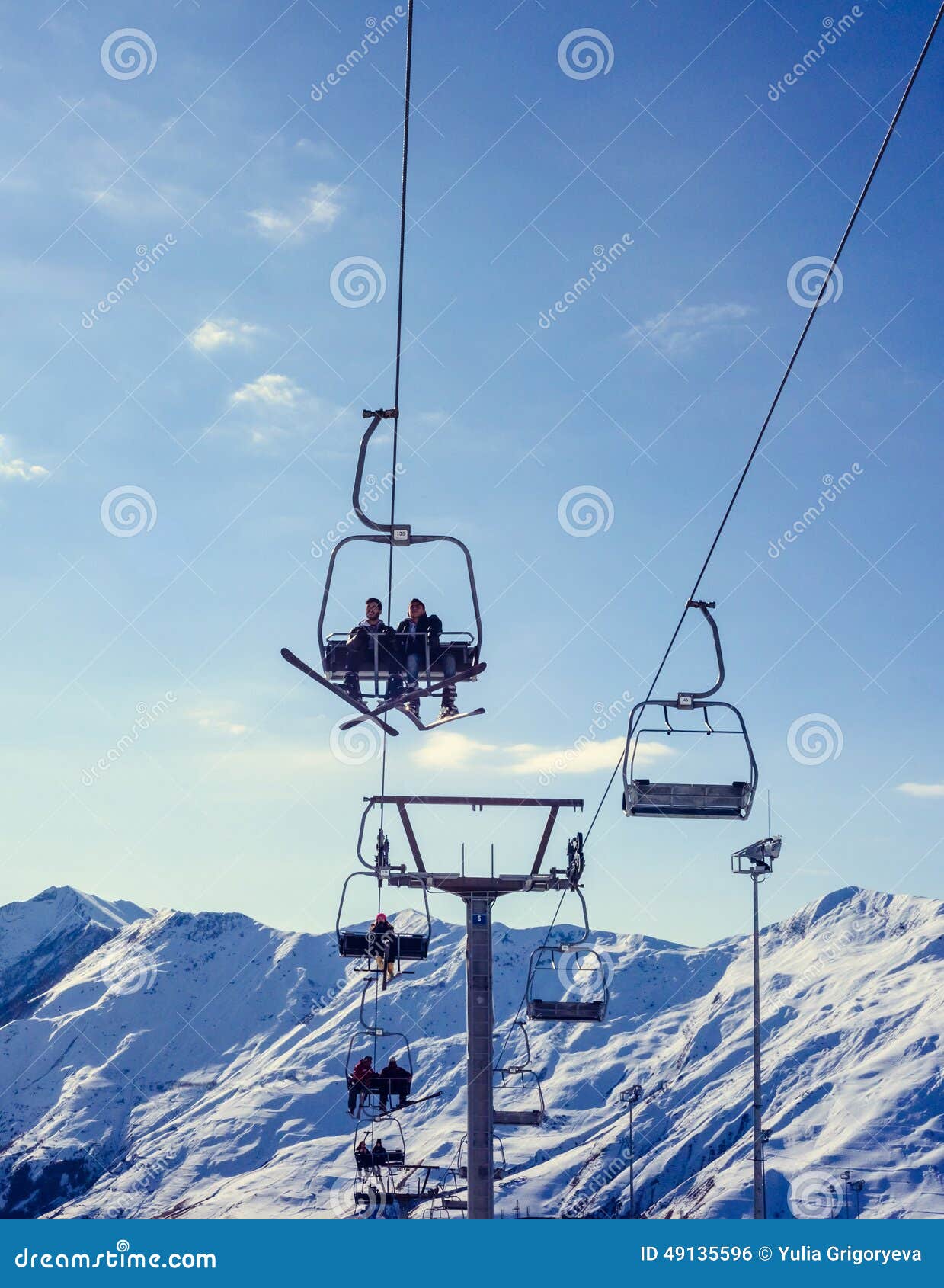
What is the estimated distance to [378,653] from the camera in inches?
595

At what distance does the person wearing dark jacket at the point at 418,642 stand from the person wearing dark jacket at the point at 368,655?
138mm

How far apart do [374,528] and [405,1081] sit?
16748mm

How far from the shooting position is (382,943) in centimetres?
2508

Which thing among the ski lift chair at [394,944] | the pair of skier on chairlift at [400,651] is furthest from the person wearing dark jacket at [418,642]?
the ski lift chair at [394,944]

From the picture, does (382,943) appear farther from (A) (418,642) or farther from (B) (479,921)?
(A) (418,642)

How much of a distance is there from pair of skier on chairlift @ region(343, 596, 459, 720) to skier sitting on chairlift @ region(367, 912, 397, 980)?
1053cm

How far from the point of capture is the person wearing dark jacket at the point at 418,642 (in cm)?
1529

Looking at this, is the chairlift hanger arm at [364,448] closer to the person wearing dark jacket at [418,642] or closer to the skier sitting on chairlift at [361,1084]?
the person wearing dark jacket at [418,642]

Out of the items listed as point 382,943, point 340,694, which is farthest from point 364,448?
point 382,943

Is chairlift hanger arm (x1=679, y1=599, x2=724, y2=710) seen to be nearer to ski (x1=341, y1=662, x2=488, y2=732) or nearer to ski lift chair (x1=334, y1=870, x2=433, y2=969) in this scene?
ski (x1=341, y1=662, x2=488, y2=732)

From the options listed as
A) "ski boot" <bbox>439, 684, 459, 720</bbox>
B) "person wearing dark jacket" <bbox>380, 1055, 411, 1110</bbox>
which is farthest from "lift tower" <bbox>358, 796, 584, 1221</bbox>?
"ski boot" <bbox>439, 684, 459, 720</bbox>
